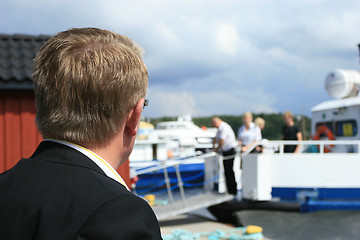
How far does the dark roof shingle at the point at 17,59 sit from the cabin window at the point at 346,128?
25.0 feet

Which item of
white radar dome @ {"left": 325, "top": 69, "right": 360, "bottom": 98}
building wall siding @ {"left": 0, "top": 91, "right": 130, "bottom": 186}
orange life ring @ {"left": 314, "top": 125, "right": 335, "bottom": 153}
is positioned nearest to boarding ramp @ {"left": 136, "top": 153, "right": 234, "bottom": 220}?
building wall siding @ {"left": 0, "top": 91, "right": 130, "bottom": 186}

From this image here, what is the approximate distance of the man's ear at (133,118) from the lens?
1101 mm

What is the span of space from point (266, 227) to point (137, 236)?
8388 mm

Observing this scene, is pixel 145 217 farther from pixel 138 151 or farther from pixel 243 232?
pixel 138 151

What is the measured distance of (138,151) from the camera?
17250 mm

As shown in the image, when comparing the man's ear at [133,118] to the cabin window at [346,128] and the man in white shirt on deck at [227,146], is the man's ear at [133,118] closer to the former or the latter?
the man in white shirt on deck at [227,146]

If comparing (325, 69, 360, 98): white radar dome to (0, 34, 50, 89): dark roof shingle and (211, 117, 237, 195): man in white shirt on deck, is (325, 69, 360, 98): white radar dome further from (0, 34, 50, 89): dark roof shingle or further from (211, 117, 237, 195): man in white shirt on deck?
(0, 34, 50, 89): dark roof shingle

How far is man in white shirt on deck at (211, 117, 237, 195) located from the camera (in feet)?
28.0

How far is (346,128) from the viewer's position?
10.3m

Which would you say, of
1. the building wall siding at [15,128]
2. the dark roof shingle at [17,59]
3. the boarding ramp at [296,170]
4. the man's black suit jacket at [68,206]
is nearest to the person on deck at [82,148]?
the man's black suit jacket at [68,206]

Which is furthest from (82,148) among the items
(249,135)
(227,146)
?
(249,135)

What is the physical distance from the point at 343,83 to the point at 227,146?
376 centimetres

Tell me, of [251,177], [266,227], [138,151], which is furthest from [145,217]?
[138,151]

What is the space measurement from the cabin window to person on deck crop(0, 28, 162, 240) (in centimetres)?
990
